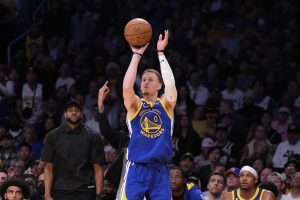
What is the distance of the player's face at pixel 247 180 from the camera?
469 inches

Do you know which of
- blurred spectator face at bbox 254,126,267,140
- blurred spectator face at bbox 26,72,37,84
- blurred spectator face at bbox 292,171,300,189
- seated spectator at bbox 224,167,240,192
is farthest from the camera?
blurred spectator face at bbox 26,72,37,84

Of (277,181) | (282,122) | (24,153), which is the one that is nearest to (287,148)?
(282,122)

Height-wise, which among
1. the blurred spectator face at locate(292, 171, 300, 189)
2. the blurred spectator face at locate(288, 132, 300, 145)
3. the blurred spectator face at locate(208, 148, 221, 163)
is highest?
the blurred spectator face at locate(288, 132, 300, 145)

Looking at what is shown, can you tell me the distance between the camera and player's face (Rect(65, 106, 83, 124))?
35.2ft

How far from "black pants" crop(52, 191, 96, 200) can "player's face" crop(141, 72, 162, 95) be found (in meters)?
1.64

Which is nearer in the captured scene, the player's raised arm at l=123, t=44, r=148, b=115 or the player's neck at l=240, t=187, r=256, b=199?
the player's raised arm at l=123, t=44, r=148, b=115

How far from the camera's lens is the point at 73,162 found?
1062 cm

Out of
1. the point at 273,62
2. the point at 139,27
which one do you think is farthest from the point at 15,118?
the point at 139,27

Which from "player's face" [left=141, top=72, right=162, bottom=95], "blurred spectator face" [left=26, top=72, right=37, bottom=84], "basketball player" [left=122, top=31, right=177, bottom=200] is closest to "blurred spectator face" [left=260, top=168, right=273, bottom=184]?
"basketball player" [left=122, top=31, right=177, bottom=200]

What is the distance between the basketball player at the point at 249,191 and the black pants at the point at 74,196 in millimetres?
2050

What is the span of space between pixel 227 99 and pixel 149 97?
6723 millimetres

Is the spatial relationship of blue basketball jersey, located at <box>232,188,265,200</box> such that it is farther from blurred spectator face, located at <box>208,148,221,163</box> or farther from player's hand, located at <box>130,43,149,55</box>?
player's hand, located at <box>130,43,149,55</box>

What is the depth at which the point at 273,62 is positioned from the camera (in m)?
17.2

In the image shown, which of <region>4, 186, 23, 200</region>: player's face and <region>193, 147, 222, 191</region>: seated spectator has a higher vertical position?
<region>193, 147, 222, 191</region>: seated spectator
